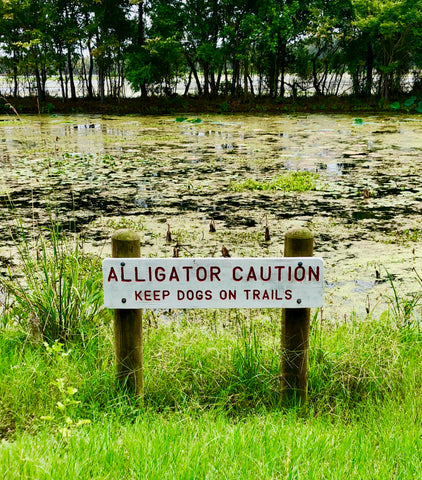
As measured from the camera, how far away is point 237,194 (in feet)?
19.5

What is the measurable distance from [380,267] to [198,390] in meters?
2.00

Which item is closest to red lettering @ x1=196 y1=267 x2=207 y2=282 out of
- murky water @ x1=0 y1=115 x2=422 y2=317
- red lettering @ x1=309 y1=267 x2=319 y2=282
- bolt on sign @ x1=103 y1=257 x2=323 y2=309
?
bolt on sign @ x1=103 y1=257 x2=323 y2=309

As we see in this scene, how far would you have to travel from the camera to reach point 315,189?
240 inches

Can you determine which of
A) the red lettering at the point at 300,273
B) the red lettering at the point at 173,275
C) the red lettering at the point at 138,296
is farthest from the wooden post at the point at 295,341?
the red lettering at the point at 138,296

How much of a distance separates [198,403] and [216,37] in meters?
18.2

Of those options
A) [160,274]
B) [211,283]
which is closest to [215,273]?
[211,283]

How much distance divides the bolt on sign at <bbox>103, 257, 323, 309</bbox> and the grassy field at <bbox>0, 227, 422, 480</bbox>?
320mm

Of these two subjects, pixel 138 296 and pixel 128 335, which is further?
pixel 128 335

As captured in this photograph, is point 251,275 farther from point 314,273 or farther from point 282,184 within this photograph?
point 282,184

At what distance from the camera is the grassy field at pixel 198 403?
1518mm

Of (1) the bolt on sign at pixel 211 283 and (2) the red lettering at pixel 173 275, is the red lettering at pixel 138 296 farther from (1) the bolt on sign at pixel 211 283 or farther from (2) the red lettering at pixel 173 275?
(2) the red lettering at pixel 173 275

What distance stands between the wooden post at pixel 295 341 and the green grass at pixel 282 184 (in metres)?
4.28

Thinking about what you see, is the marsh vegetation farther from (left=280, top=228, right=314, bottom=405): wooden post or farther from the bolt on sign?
the bolt on sign

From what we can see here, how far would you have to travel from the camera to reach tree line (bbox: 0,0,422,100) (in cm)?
1700
